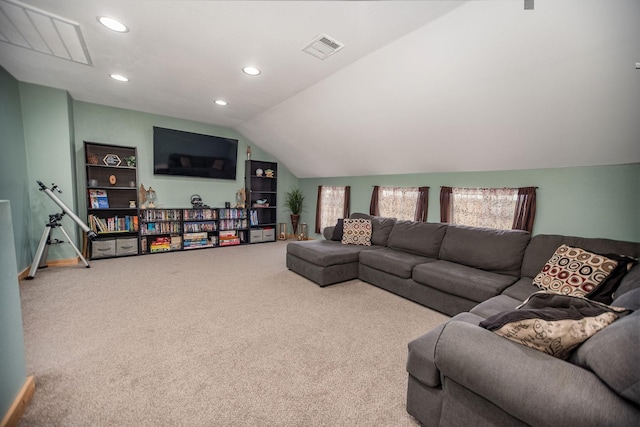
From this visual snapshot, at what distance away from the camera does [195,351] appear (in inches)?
76.1

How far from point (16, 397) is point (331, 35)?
306 centimetres

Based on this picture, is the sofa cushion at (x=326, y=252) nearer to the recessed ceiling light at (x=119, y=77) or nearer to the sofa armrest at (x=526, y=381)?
the sofa armrest at (x=526, y=381)

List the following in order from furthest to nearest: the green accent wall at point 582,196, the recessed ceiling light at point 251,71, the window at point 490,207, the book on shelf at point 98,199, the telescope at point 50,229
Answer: the book on shelf at point 98,199
the telescope at point 50,229
the window at point 490,207
the recessed ceiling light at point 251,71
the green accent wall at point 582,196

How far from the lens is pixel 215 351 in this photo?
1939 millimetres

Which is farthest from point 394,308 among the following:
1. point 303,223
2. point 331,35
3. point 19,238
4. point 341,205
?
point 19,238

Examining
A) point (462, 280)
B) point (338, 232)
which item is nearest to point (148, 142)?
point (338, 232)

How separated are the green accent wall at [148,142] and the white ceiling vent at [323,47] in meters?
3.79

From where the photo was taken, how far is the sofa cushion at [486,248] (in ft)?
8.66

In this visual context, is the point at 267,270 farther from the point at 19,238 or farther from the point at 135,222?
the point at 19,238

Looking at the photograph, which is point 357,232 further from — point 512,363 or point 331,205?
point 512,363

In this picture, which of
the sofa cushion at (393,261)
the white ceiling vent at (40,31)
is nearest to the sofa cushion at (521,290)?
the sofa cushion at (393,261)

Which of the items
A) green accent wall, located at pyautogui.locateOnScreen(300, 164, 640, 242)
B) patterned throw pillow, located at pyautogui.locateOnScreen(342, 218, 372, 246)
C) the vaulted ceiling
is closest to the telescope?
the vaulted ceiling

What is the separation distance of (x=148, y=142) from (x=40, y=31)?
2.69 meters

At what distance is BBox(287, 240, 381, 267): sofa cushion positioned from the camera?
10.8ft
